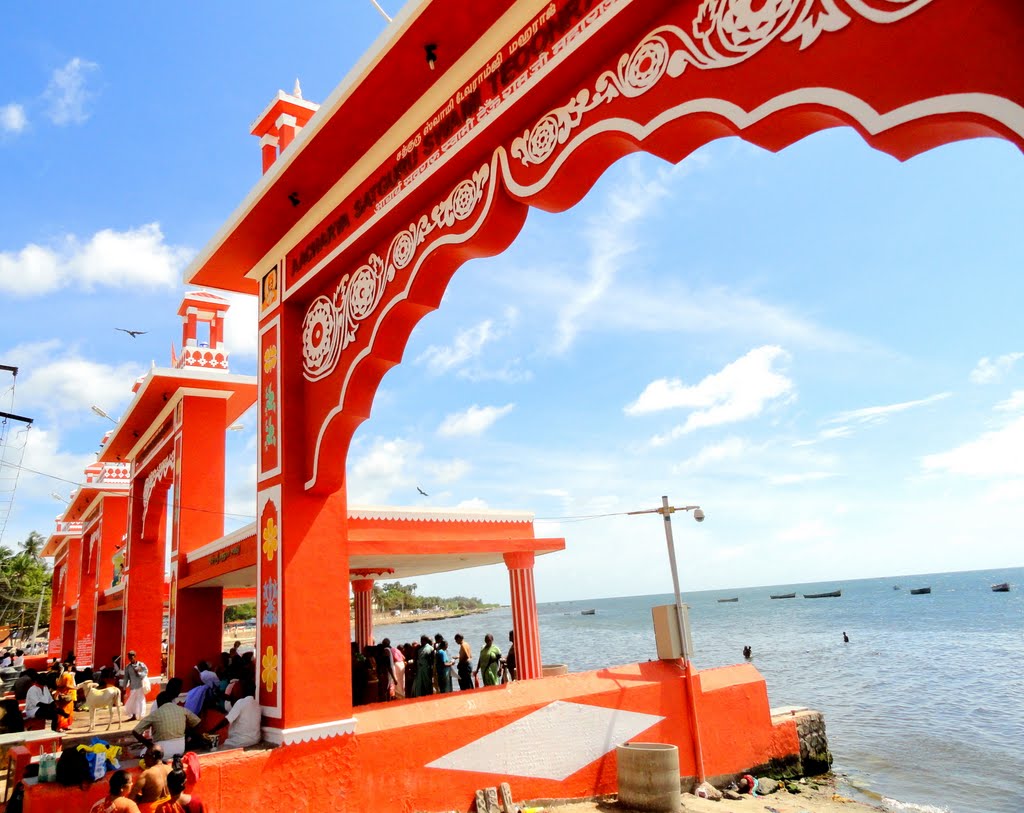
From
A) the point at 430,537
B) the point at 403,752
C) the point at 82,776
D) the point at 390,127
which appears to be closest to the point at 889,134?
the point at 390,127

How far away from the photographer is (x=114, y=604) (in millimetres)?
15305

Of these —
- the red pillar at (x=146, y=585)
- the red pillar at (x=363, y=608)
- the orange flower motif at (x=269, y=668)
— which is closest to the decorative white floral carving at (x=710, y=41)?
the orange flower motif at (x=269, y=668)

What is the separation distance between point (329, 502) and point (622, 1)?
4.14 m

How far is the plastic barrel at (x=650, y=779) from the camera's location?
6477 mm

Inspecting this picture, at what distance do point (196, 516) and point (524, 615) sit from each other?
5080 mm

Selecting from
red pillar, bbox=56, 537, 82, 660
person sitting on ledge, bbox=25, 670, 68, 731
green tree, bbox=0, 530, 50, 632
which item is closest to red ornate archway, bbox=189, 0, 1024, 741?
person sitting on ledge, bbox=25, 670, 68, 731

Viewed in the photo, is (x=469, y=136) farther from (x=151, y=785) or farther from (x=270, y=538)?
(x=151, y=785)

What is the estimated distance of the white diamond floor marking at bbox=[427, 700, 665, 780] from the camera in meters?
5.91

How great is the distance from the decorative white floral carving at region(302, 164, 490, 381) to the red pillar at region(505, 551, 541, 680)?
519 centimetres

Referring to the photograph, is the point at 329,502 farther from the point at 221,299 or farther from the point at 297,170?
the point at 221,299

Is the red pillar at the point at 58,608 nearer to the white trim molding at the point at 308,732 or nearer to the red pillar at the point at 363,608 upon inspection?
the red pillar at the point at 363,608

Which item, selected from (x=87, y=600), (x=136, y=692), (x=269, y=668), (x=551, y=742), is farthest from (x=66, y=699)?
(x=87, y=600)

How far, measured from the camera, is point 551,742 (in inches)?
255

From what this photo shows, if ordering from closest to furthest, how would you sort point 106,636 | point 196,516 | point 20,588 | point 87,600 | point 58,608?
point 196,516
point 106,636
point 87,600
point 58,608
point 20,588
